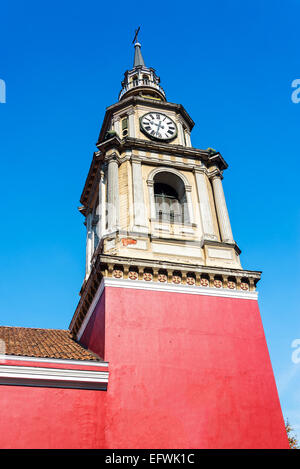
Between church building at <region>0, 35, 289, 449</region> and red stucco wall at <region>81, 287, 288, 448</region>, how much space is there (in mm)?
31

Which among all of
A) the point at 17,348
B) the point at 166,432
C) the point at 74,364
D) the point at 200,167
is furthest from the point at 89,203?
the point at 166,432

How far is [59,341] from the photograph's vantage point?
16.6m

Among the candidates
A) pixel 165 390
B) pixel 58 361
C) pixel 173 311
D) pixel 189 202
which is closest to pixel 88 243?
pixel 189 202

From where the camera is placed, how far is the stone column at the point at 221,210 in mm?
17344

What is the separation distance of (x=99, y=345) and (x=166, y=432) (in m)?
3.32

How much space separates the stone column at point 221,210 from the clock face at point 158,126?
131 inches

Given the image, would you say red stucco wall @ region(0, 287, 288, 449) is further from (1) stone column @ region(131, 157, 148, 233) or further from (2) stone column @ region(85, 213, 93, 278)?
(2) stone column @ region(85, 213, 93, 278)

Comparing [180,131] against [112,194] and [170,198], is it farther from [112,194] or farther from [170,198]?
[112,194]

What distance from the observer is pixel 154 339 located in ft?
43.7

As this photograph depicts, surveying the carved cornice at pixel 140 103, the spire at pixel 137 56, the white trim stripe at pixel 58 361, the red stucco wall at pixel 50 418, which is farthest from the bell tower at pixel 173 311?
the spire at pixel 137 56

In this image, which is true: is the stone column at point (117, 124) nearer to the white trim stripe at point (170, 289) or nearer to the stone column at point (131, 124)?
the stone column at point (131, 124)

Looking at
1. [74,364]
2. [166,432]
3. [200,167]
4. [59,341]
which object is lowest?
[166,432]

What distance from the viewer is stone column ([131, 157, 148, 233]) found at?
16.4 metres
